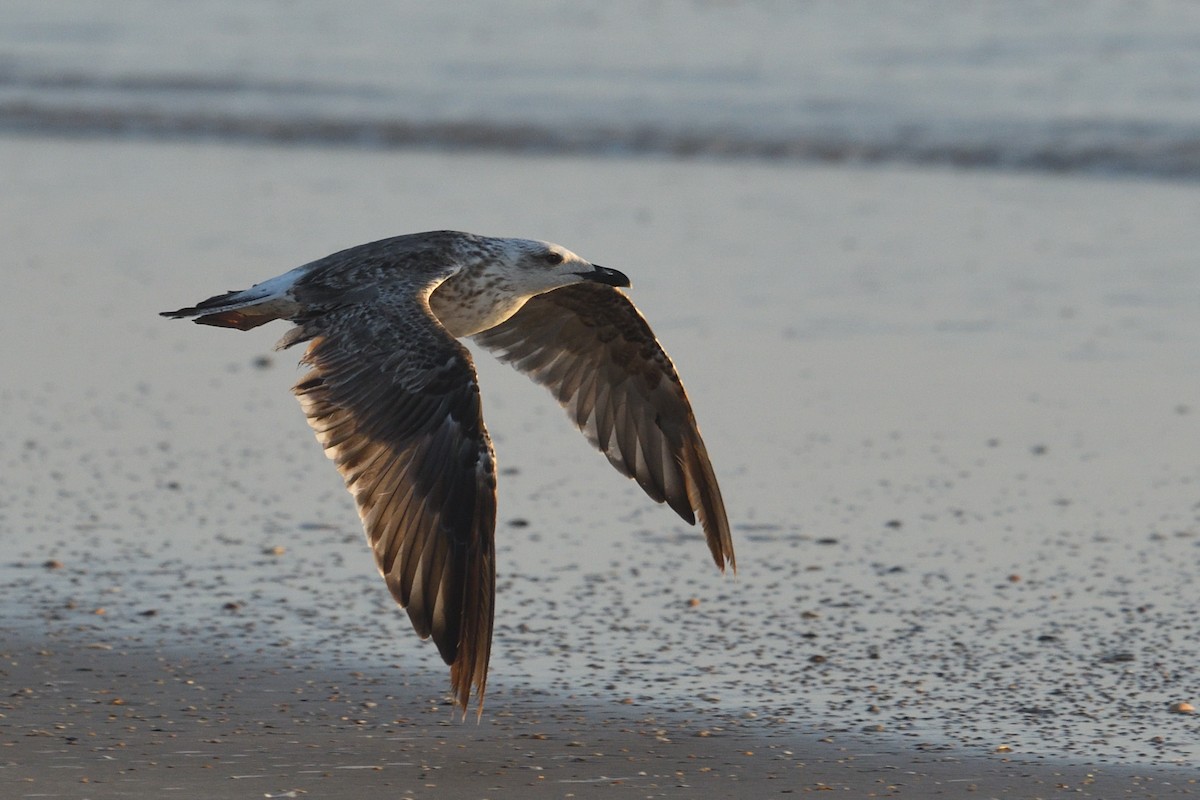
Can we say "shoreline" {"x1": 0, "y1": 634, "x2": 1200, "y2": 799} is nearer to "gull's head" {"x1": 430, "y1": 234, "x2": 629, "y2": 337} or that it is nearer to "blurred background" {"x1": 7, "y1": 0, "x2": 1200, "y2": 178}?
"gull's head" {"x1": 430, "y1": 234, "x2": 629, "y2": 337}

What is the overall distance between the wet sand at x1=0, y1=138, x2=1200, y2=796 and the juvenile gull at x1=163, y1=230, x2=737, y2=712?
0.40m

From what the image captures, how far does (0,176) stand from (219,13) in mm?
10515

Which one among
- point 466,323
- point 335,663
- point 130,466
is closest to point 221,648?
point 335,663

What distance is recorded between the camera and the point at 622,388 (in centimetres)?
650

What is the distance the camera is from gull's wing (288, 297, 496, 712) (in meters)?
4.94

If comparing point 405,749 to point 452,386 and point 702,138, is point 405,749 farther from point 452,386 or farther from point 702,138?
point 702,138

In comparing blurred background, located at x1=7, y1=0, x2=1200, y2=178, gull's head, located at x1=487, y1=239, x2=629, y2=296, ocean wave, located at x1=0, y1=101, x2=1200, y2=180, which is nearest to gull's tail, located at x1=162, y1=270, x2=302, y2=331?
gull's head, located at x1=487, y1=239, x2=629, y2=296

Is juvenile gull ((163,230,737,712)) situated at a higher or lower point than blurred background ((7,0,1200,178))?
lower

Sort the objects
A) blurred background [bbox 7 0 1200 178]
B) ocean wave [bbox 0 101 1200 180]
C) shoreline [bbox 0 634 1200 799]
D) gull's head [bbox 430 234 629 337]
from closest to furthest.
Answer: shoreline [bbox 0 634 1200 799], gull's head [bbox 430 234 629 337], ocean wave [bbox 0 101 1200 180], blurred background [bbox 7 0 1200 178]

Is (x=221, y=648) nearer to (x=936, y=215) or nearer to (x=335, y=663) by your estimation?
(x=335, y=663)

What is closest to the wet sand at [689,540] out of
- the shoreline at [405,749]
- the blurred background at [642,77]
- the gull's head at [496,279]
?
the shoreline at [405,749]

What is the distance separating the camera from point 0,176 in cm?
1361

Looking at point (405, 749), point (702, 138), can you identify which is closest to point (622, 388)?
point (405, 749)

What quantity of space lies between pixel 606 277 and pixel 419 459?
1283 millimetres
